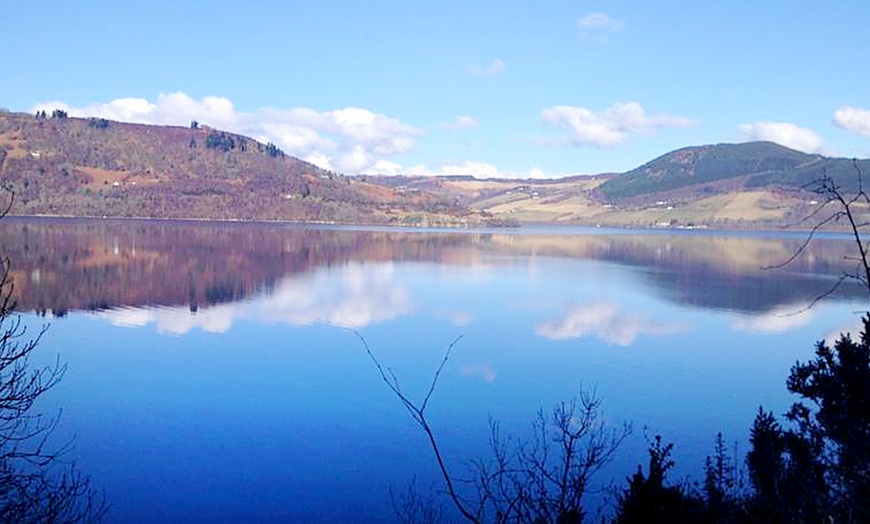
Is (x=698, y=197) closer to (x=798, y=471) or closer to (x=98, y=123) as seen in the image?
(x=98, y=123)

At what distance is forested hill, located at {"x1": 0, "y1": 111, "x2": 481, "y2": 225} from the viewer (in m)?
112

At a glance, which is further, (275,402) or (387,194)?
(387,194)

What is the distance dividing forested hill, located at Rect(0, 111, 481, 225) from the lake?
254 feet

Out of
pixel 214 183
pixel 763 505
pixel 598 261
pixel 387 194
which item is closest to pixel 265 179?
pixel 214 183

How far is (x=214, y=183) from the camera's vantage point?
416 ft

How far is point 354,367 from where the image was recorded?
17.7 metres

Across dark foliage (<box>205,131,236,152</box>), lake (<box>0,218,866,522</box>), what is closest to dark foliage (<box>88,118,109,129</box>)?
dark foliage (<box>205,131,236,152</box>)

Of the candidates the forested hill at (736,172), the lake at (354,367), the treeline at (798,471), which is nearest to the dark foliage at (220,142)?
the forested hill at (736,172)

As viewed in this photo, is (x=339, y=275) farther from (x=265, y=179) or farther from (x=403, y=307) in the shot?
(x=265, y=179)

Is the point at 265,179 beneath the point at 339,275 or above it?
above

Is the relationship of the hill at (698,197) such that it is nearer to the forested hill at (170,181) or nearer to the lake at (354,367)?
the forested hill at (170,181)

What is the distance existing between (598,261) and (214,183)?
294 ft

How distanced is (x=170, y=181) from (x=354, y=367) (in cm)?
A: 11524

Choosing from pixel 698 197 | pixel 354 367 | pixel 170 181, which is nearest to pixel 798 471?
pixel 354 367
